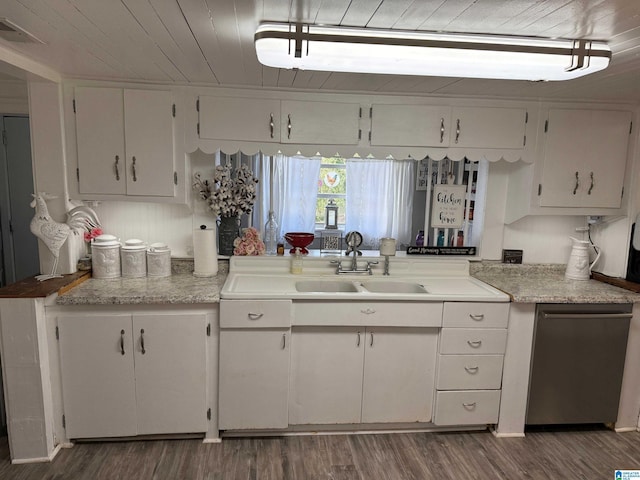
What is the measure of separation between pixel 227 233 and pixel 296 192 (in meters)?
1.83

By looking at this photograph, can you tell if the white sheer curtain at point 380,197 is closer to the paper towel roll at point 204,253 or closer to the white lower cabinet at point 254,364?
the paper towel roll at point 204,253

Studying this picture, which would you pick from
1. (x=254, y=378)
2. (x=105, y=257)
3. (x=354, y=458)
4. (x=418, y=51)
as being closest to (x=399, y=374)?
(x=354, y=458)

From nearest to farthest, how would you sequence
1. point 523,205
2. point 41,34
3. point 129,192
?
1. point 41,34
2. point 129,192
3. point 523,205

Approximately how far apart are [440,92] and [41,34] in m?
2.04

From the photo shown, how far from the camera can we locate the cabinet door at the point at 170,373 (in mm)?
2223

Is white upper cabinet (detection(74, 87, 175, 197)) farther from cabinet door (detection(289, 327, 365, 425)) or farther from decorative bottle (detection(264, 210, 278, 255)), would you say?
cabinet door (detection(289, 327, 365, 425))

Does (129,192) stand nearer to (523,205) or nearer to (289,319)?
(289,319)

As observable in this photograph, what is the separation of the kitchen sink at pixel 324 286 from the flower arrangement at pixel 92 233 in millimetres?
1323

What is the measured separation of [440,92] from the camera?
98.0 inches

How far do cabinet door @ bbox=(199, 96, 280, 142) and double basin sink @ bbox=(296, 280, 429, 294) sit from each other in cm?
96

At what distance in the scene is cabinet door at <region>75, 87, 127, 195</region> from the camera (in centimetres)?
237

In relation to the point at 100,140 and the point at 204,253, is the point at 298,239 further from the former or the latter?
the point at 100,140

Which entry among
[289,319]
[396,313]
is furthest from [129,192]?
[396,313]

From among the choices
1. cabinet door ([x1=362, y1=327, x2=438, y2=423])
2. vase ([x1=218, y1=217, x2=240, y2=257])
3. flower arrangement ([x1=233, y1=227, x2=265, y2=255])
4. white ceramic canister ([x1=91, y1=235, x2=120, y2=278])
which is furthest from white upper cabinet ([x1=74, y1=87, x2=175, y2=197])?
cabinet door ([x1=362, y1=327, x2=438, y2=423])
